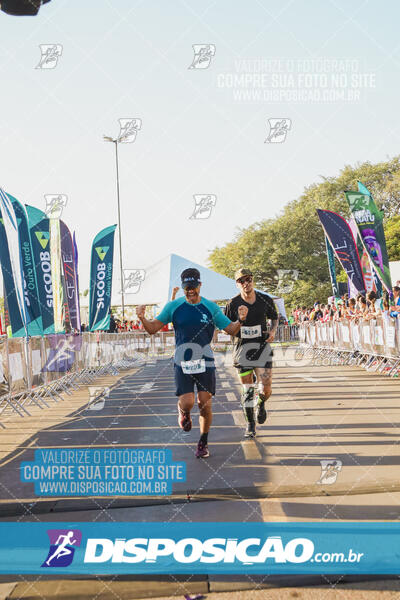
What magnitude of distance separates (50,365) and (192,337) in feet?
25.7

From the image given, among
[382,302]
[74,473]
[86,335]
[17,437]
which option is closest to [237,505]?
[74,473]

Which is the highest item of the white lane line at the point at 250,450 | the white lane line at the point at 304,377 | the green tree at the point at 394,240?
the green tree at the point at 394,240

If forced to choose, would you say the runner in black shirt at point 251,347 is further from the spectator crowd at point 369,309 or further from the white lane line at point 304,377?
the white lane line at point 304,377

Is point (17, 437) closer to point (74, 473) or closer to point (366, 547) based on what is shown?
point (74, 473)

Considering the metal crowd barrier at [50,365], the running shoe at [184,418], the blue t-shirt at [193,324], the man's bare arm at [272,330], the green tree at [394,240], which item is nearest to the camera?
the blue t-shirt at [193,324]

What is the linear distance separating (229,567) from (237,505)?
1.24 m

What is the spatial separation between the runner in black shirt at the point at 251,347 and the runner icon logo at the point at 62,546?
397 cm

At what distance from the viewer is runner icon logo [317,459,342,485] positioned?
5.76m

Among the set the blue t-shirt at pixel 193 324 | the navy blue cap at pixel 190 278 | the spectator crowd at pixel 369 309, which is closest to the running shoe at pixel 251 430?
the blue t-shirt at pixel 193 324

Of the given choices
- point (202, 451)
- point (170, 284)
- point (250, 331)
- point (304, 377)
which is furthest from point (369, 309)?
point (170, 284)

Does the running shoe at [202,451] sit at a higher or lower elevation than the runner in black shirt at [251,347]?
lower

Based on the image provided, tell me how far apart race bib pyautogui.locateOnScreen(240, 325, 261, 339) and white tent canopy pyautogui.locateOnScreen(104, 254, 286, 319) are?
26.4 m

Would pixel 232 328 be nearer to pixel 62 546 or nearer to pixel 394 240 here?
pixel 62 546

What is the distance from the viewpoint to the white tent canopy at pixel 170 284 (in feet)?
117
